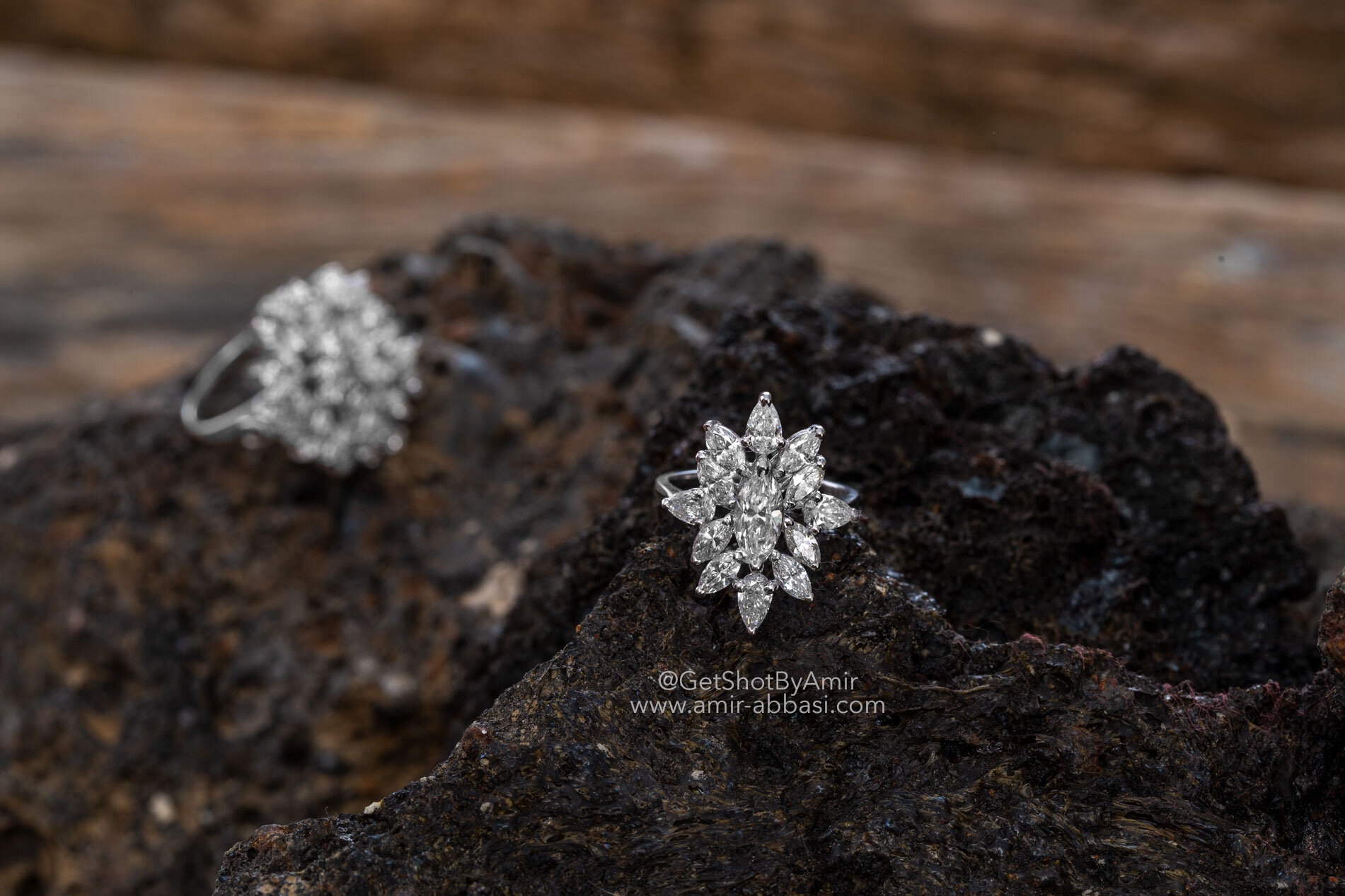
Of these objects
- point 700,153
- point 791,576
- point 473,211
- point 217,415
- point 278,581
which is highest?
point 700,153

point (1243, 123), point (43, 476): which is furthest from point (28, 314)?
point (1243, 123)

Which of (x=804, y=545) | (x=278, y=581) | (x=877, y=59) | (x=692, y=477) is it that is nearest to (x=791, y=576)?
(x=804, y=545)

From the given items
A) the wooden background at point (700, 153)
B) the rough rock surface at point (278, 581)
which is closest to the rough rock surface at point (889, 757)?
the rough rock surface at point (278, 581)

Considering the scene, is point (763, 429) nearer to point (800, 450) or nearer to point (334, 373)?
point (800, 450)

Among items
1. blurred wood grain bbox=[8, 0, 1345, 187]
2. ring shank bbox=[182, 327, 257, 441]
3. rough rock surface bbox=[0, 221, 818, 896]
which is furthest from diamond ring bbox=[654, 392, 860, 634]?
blurred wood grain bbox=[8, 0, 1345, 187]

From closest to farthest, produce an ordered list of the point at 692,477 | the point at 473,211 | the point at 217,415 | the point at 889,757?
the point at 889,757 < the point at 692,477 < the point at 217,415 < the point at 473,211

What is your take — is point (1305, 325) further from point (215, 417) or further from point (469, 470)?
point (215, 417)
